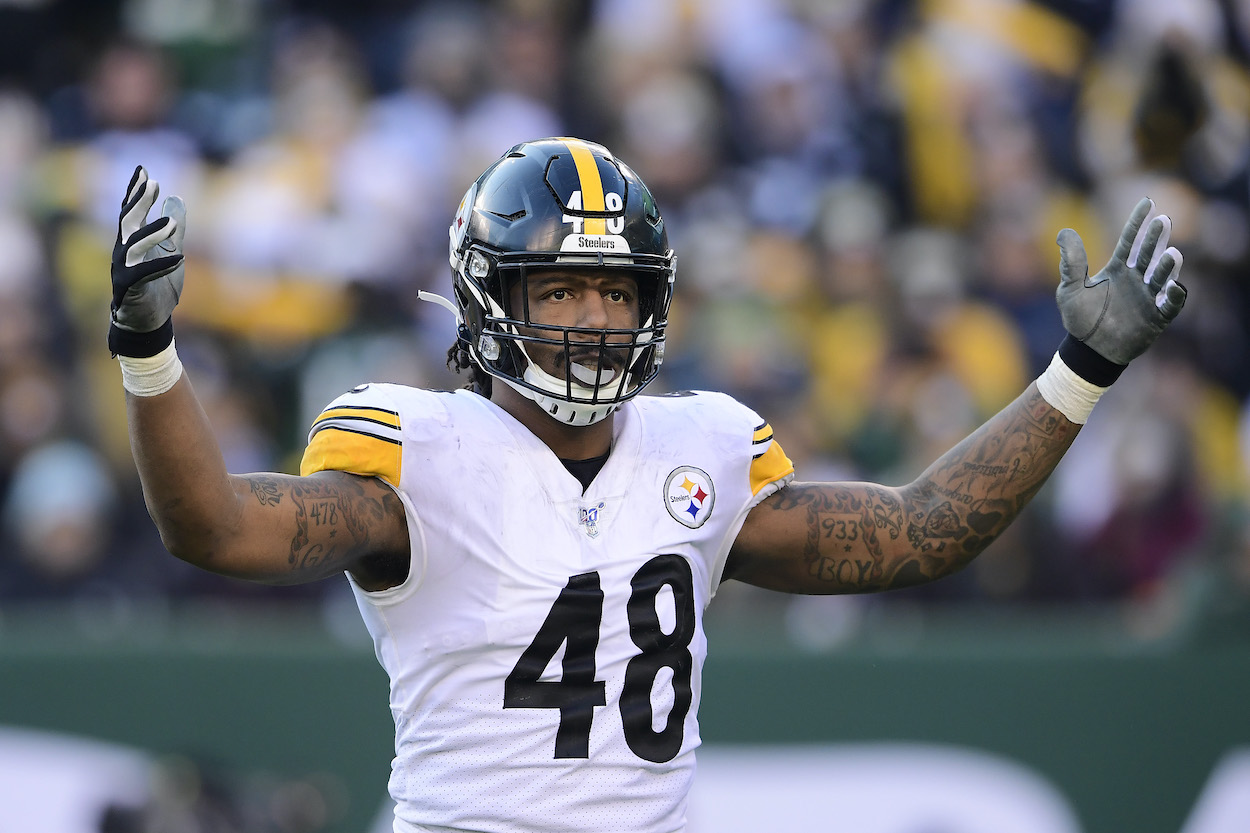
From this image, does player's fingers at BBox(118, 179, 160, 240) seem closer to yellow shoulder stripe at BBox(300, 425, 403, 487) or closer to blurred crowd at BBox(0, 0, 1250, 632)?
yellow shoulder stripe at BBox(300, 425, 403, 487)

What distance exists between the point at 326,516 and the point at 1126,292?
1.68m

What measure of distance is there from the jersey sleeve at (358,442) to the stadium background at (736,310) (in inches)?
111

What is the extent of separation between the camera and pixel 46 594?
615cm

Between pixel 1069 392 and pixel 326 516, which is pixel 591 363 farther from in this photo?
pixel 1069 392

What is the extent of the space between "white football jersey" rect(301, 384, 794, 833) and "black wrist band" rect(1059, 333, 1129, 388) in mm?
871

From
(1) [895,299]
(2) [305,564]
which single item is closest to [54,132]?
(1) [895,299]

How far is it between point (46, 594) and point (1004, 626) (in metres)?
3.76

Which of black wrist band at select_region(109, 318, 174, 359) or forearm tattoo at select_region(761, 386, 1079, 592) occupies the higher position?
black wrist band at select_region(109, 318, 174, 359)

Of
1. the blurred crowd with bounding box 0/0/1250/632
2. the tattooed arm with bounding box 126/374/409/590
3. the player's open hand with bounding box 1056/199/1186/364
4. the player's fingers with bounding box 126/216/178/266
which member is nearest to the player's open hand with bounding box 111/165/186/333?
the player's fingers with bounding box 126/216/178/266

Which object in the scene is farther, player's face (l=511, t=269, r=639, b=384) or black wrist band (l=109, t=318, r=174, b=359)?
player's face (l=511, t=269, r=639, b=384)

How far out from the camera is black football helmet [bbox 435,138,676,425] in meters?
3.03

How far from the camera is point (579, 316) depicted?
10.1 feet

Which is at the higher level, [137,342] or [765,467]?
[137,342]

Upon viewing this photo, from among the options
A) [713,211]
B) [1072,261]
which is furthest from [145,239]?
[713,211]
